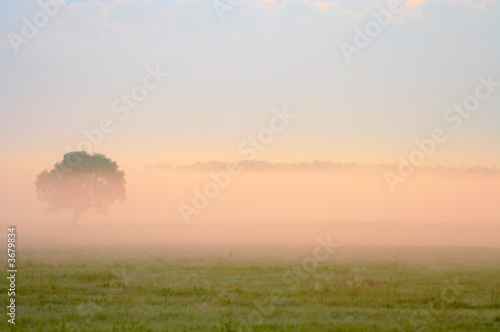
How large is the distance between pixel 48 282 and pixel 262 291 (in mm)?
10688

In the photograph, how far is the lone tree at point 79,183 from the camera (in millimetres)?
103500

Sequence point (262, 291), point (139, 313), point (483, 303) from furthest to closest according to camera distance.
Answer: point (262, 291) → point (483, 303) → point (139, 313)

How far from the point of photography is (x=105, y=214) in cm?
10844

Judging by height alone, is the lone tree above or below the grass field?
above

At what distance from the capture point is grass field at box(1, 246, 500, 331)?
62.3ft

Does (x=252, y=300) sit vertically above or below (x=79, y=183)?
below

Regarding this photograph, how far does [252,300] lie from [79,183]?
86522 millimetres

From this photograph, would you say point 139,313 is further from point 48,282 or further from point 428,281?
point 428,281

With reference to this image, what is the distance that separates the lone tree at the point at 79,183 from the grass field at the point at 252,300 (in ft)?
237

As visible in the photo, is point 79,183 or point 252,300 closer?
point 252,300

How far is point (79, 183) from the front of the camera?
10369cm

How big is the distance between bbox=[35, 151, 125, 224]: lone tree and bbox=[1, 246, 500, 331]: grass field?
2840 inches

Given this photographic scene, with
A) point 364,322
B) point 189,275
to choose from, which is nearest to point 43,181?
point 189,275

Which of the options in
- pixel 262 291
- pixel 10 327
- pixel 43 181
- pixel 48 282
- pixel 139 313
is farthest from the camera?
pixel 43 181
